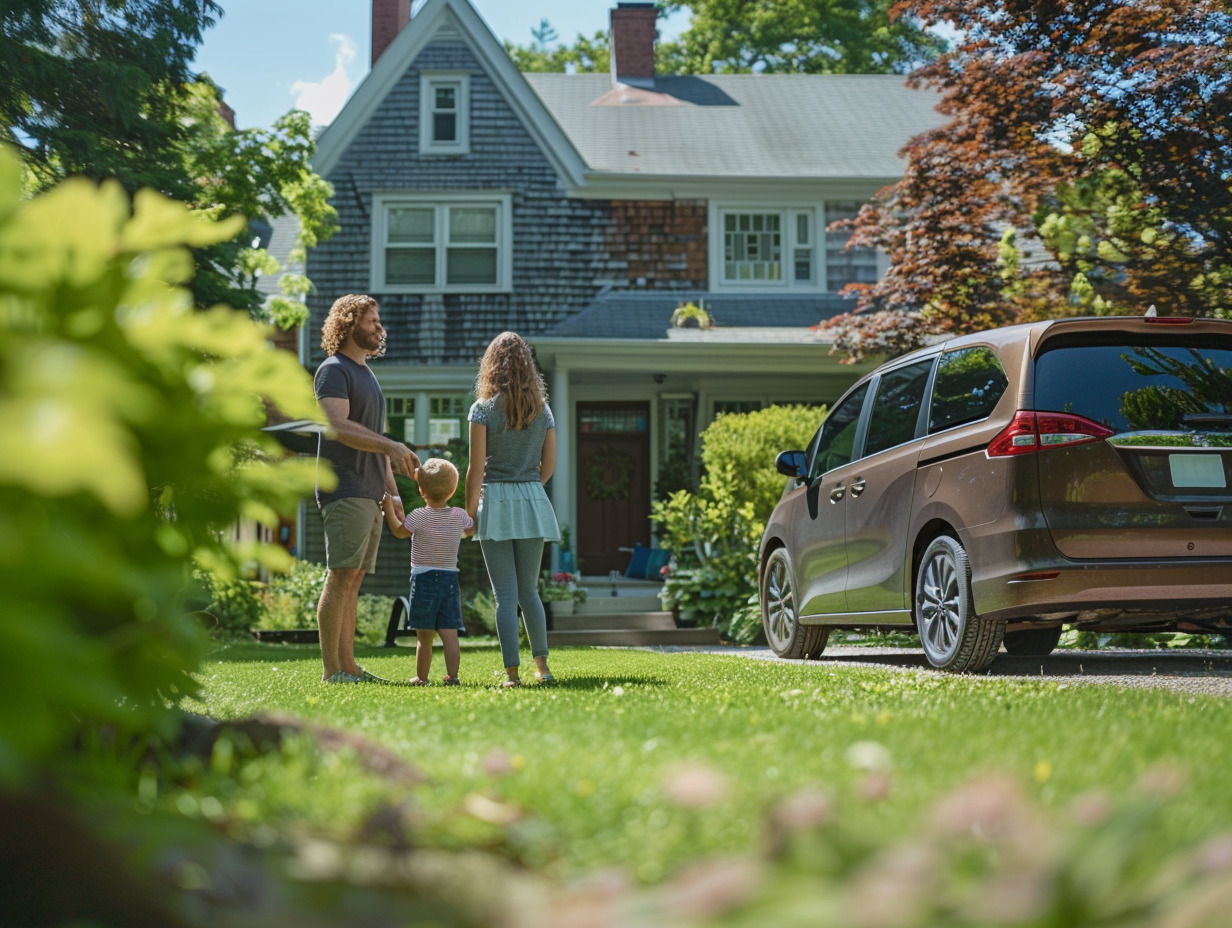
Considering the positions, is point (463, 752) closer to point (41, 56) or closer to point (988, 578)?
point (988, 578)

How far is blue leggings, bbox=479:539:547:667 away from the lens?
6.73 m

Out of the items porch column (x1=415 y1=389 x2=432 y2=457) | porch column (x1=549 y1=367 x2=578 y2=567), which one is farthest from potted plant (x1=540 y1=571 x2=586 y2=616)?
porch column (x1=415 y1=389 x2=432 y2=457)

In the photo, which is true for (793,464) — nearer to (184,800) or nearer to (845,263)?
(184,800)

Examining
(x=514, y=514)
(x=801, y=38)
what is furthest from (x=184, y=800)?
(x=801, y=38)

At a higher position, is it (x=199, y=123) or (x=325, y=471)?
(x=199, y=123)

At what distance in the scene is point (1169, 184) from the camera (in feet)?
37.8

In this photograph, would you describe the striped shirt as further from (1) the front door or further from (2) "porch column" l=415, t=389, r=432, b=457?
(1) the front door

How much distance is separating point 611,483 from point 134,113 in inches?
377

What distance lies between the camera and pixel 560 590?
1545 cm

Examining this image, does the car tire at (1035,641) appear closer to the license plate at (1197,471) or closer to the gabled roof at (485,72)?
the license plate at (1197,471)

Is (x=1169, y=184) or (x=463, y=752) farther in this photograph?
(x=1169, y=184)

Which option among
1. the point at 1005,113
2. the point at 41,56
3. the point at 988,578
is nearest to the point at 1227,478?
the point at 988,578

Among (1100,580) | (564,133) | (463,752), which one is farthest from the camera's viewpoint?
(564,133)

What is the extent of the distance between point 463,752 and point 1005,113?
1152cm
